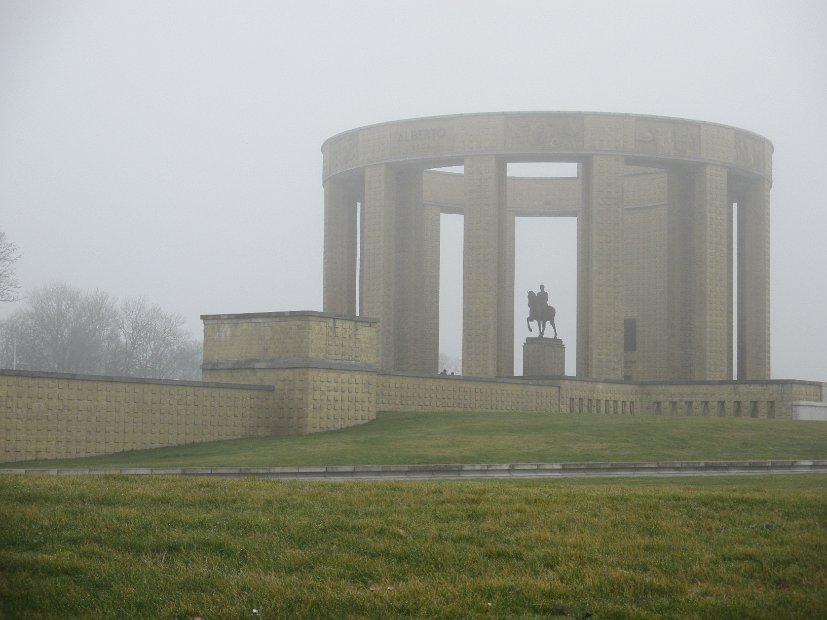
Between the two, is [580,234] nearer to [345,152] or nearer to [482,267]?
[482,267]

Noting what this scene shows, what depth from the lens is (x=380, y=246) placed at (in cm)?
3762

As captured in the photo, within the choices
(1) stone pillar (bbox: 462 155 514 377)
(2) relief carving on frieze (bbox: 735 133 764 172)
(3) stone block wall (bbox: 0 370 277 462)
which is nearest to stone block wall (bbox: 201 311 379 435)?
(3) stone block wall (bbox: 0 370 277 462)

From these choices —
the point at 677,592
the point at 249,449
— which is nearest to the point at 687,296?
the point at 249,449

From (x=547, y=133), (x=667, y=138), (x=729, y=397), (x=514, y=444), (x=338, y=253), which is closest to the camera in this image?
(x=514, y=444)

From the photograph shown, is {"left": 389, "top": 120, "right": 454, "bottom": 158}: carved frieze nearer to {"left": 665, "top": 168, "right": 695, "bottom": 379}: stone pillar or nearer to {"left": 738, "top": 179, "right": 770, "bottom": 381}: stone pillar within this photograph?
{"left": 665, "top": 168, "right": 695, "bottom": 379}: stone pillar

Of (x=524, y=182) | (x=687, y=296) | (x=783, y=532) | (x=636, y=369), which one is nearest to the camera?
(x=783, y=532)

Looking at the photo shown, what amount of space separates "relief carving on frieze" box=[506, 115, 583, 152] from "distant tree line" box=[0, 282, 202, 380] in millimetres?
30580

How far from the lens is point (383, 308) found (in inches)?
1494

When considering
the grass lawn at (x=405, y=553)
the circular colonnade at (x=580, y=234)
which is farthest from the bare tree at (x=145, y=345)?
the grass lawn at (x=405, y=553)

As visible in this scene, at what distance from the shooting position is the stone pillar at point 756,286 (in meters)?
40.3

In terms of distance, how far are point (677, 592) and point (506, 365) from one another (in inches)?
1226

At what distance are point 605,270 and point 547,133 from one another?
4.84 meters

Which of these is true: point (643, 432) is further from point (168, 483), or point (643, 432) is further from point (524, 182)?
point (524, 182)

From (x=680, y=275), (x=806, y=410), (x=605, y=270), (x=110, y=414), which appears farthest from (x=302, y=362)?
(x=680, y=275)
